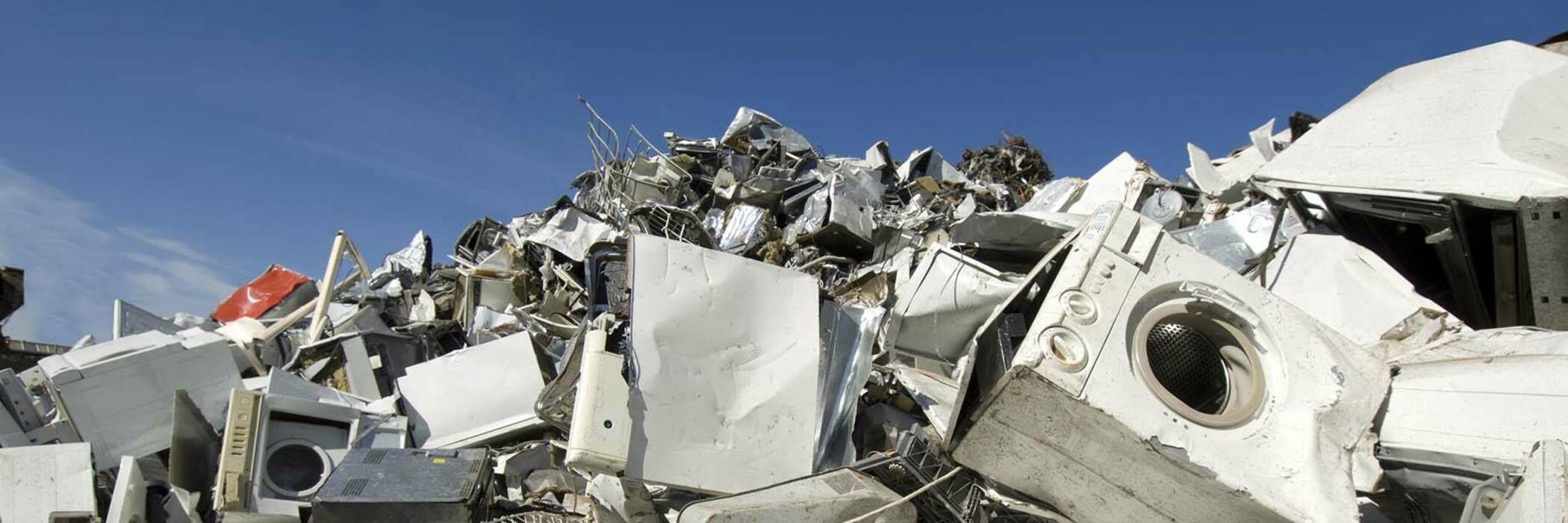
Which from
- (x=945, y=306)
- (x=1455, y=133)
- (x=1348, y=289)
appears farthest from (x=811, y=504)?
(x=1455, y=133)

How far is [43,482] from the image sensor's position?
4.54 metres

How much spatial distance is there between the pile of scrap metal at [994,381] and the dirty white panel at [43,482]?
1 cm

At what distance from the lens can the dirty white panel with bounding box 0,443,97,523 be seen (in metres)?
4.46

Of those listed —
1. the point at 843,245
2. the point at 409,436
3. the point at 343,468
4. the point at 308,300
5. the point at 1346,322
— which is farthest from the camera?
the point at 308,300

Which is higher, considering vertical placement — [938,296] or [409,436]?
[938,296]

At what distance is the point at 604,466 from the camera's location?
12.3 feet

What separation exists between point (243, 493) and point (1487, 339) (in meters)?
6.15

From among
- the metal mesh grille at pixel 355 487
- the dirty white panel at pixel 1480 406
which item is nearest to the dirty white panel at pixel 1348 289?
the dirty white panel at pixel 1480 406

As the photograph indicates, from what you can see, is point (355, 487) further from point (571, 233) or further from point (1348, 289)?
point (1348, 289)

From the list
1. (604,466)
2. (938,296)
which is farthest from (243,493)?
(938,296)

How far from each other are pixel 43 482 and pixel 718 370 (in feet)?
12.0

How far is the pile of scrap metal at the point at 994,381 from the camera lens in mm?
3449

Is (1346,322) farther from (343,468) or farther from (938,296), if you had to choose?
(343,468)

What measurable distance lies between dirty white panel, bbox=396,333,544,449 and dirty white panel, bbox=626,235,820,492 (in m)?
1.63
